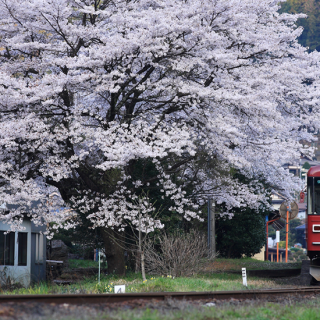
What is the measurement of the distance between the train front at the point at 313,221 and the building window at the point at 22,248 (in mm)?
13099

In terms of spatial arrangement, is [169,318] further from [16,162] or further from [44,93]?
[16,162]

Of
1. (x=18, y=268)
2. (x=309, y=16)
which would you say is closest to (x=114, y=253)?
(x=18, y=268)

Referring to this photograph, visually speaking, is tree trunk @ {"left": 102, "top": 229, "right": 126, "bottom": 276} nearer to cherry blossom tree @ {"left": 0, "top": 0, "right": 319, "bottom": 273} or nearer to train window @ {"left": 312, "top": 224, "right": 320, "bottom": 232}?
cherry blossom tree @ {"left": 0, "top": 0, "right": 319, "bottom": 273}

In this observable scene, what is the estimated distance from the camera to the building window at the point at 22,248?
74.7 ft

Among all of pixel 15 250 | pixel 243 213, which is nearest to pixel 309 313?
pixel 15 250

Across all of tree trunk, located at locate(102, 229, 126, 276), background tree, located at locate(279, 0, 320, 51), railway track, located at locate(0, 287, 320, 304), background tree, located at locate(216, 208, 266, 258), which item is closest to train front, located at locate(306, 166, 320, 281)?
railway track, located at locate(0, 287, 320, 304)

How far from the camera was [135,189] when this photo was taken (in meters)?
18.6

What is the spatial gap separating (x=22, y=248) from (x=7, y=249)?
6.33 feet

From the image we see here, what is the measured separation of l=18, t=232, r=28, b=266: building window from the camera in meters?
22.8

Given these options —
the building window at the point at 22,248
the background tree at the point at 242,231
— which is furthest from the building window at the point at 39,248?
the background tree at the point at 242,231

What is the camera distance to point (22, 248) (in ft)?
76.1

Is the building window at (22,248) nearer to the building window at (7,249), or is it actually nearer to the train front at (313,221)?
the building window at (7,249)

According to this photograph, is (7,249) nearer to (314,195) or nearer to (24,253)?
(24,253)

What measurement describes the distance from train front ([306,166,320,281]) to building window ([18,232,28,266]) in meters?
13.1
